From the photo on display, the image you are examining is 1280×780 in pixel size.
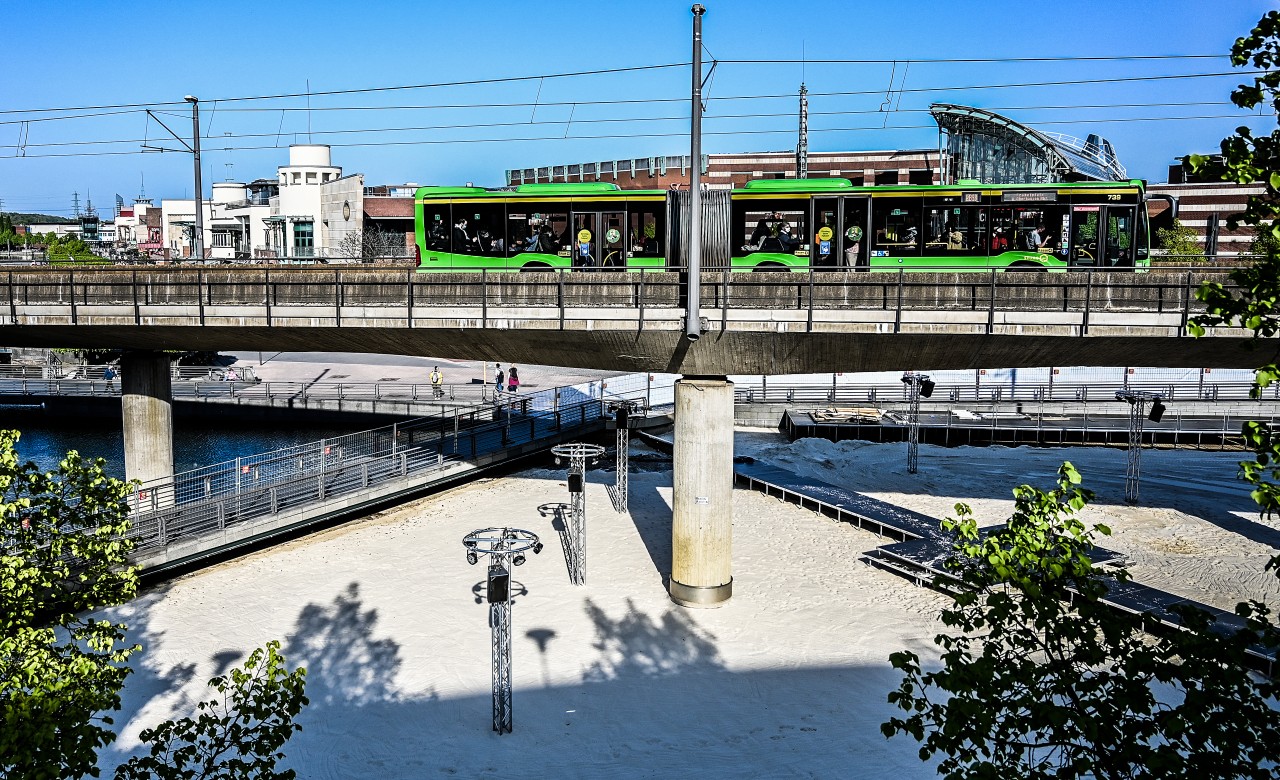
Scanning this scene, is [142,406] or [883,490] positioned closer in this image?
[142,406]

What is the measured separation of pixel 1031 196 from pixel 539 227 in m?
12.4

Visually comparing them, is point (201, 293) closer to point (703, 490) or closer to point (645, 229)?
point (645, 229)

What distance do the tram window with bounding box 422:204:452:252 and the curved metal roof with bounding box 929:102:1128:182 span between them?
127ft

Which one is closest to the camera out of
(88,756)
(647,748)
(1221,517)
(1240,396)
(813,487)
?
(88,756)

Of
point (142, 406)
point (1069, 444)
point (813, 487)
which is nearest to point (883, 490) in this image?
point (813, 487)

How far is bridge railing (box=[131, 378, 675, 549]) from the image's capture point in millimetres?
23500

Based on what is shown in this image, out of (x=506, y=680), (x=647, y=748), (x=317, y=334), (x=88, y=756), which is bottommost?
(x=647, y=748)

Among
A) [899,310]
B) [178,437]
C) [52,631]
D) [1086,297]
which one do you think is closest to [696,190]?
[899,310]

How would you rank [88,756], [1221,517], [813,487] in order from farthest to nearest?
[813,487]
[1221,517]
[88,756]

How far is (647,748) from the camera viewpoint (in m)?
15.0

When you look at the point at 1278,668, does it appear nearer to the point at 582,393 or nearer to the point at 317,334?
the point at 317,334

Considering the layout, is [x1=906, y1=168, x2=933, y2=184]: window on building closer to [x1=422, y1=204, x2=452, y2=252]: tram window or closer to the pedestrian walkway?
the pedestrian walkway

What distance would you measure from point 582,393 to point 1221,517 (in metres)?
27.2

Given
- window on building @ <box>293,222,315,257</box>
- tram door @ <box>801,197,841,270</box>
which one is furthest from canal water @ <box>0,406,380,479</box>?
tram door @ <box>801,197,841,270</box>
